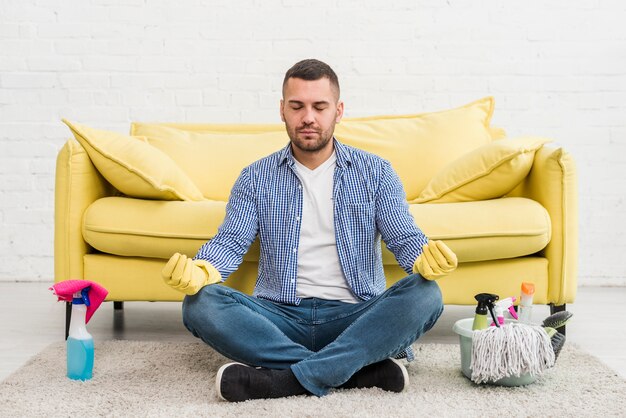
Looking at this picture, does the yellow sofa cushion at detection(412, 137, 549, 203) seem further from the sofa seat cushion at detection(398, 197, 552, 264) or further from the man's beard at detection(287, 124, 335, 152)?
the man's beard at detection(287, 124, 335, 152)

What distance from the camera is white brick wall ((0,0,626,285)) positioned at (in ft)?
11.8

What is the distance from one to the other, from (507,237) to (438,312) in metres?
0.58

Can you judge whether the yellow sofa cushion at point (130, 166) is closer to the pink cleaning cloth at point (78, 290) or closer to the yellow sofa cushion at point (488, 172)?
the pink cleaning cloth at point (78, 290)

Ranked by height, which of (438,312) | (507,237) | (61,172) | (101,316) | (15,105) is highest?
(15,105)

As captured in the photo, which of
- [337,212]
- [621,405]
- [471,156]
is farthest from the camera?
[471,156]

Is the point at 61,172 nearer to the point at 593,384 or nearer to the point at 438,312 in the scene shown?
the point at 438,312

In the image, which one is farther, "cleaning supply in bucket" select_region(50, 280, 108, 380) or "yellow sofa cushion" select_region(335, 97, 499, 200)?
"yellow sofa cushion" select_region(335, 97, 499, 200)

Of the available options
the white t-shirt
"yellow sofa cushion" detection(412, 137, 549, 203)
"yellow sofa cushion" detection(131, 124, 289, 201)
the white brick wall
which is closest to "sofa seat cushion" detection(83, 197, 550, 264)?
"yellow sofa cushion" detection(412, 137, 549, 203)

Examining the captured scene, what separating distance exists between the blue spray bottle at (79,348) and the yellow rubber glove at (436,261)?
34.6 inches

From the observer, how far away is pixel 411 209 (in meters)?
2.38

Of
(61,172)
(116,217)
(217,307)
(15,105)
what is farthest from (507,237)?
(15,105)

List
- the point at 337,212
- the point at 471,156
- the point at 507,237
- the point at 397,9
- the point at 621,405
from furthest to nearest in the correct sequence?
the point at 397,9
the point at 471,156
the point at 507,237
the point at 337,212
the point at 621,405

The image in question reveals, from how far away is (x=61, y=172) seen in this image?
242 cm

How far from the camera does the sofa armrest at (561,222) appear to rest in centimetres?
237
